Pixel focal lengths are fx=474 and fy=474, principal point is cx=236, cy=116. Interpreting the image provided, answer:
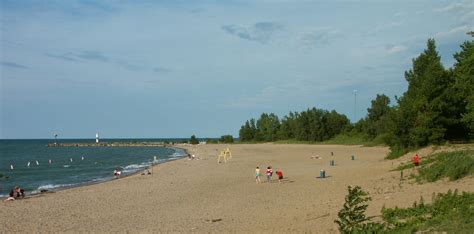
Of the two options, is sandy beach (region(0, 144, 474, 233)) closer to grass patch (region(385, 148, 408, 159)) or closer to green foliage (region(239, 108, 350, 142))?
grass patch (region(385, 148, 408, 159))

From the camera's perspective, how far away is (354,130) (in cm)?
11519

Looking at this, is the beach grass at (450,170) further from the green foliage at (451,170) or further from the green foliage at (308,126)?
the green foliage at (308,126)

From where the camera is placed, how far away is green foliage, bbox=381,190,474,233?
33.8ft

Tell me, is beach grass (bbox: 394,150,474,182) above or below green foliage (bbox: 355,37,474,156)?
below

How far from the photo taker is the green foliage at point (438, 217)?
405 inches

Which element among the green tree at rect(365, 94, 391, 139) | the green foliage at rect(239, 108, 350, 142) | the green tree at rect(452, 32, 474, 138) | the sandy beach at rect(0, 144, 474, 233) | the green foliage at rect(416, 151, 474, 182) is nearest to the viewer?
the sandy beach at rect(0, 144, 474, 233)

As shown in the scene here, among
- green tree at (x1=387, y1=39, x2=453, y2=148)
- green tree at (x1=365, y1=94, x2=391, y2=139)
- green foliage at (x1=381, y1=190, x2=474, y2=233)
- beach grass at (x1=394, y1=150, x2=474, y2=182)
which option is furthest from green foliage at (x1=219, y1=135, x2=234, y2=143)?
green foliage at (x1=381, y1=190, x2=474, y2=233)

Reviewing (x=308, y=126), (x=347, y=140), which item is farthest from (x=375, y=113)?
(x=308, y=126)

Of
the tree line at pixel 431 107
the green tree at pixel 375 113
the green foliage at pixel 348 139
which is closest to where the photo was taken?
the tree line at pixel 431 107

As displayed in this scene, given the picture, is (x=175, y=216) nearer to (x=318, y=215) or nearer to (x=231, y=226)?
(x=231, y=226)

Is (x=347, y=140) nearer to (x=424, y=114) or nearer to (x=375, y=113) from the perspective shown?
(x=375, y=113)

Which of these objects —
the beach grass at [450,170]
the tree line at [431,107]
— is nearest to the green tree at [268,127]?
the tree line at [431,107]

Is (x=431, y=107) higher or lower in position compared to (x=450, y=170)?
higher

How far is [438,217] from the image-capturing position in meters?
11.5
